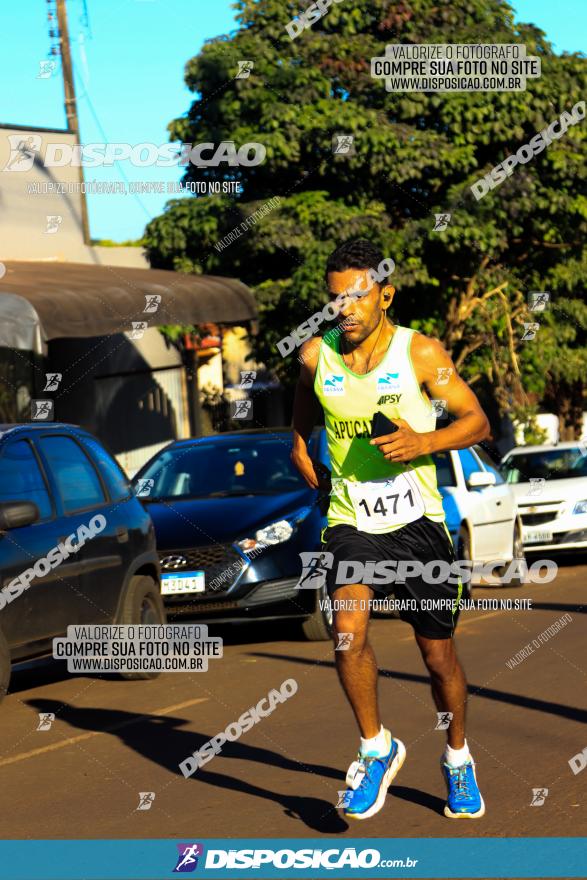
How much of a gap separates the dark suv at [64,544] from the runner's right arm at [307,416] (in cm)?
301

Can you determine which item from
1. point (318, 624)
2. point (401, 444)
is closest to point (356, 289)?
point (401, 444)

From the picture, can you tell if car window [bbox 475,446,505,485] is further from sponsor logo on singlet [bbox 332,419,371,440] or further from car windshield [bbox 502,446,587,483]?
sponsor logo on singlet [bbox 332,419,371,440]

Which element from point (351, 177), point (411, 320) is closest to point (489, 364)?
point (411, 320)

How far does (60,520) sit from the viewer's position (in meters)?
9.21

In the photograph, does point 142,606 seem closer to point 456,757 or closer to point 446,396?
point 456,757

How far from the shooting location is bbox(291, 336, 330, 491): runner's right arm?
554 cm

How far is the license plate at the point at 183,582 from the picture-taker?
11.2 meters

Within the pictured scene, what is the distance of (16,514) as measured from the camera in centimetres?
829

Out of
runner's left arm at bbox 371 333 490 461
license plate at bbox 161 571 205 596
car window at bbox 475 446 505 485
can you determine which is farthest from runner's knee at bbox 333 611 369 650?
car window at bbox 475 446 505 485

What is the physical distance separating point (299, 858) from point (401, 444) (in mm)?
1471

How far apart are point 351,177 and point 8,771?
651 inches

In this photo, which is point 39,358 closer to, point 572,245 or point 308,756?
point 572,245

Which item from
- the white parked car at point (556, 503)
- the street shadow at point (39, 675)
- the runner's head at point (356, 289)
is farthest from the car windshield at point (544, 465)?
the runner's head at point (356, 289)

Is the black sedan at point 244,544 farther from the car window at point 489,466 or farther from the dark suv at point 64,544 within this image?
the car window at point 489,466
